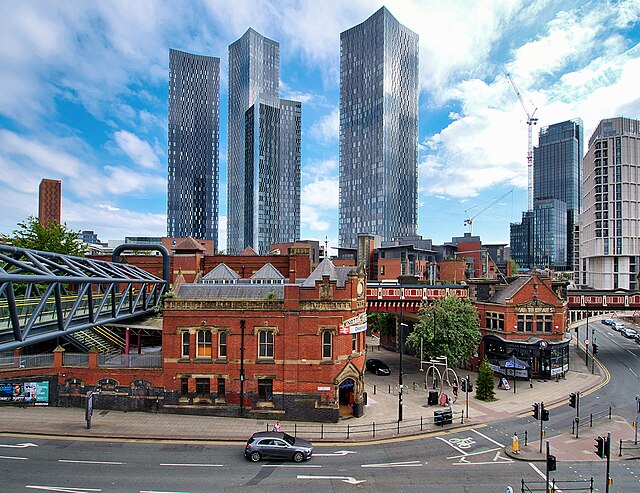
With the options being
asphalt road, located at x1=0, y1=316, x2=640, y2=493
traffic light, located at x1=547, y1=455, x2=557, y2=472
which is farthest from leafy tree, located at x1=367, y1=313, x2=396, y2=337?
traffic light, located at x1=547, y1=455, x2=557, y2=472

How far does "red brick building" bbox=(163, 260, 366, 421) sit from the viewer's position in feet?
96.2

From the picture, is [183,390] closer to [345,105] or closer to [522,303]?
[522,303]

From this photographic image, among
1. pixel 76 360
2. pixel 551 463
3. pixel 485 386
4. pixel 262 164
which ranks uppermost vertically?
pixel 262 164

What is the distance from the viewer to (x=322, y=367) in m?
29.3

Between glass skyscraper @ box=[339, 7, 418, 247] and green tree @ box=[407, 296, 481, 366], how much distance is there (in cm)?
11638

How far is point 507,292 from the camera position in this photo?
45344 millimetres

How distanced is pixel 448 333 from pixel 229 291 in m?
21.5

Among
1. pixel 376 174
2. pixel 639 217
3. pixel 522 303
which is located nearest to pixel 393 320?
pixel 522 303

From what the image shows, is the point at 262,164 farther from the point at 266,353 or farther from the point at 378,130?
the point at 266,353

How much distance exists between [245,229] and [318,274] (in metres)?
152

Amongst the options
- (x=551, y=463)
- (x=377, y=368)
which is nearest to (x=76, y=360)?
(x=377, y=368)

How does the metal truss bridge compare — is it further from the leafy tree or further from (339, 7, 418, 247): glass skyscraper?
(339, 7, 418, 247): glass skyscraper

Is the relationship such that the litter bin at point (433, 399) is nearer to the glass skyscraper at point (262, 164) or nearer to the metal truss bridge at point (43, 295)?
the metal truss bridge at point (43, 295)

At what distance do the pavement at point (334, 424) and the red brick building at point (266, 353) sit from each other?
1.27 m
